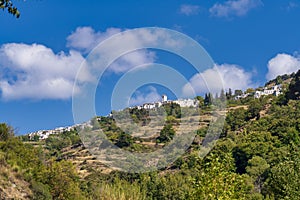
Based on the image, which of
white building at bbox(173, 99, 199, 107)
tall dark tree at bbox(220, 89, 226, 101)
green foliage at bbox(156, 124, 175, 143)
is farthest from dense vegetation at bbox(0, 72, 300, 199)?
tall dark tree at bbox(220, 89, 226, 101)

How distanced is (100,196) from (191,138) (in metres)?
46.6

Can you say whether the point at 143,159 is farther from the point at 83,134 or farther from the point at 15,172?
the point at 15,172

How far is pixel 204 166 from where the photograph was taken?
19.0 meters

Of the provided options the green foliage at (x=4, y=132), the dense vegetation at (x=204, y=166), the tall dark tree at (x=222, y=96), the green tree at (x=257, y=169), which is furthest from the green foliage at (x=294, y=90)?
the green foliage at (x=4, y=132)

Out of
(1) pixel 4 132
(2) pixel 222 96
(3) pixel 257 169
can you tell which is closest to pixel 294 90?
(2) pixel 222 96

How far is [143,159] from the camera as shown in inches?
4579

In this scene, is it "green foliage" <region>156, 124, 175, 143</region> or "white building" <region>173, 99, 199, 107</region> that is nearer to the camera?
"green foliage" <region>156, 124, 175, 143</region>

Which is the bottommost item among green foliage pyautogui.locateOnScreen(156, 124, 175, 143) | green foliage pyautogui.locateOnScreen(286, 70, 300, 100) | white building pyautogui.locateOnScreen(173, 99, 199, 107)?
green foliage pyautogui.locateOnScreen(156, 124, 175, 143)

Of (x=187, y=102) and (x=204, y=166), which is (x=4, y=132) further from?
(x=187, y=102)

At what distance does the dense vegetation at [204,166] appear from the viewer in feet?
65.2

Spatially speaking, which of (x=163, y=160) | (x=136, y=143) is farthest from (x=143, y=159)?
(x=136, y=143)

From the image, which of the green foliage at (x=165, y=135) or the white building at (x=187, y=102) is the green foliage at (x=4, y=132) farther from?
the white building at (x=187, y=102)

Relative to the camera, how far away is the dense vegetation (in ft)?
65.2

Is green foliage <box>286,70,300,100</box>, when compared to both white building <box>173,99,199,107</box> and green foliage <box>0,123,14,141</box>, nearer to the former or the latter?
white building <box>173,99,199,107</box>
